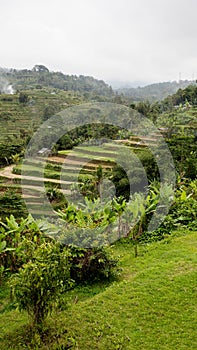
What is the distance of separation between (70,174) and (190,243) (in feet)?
39.4

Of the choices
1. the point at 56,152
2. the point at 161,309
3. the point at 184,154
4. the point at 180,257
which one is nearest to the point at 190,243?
the point at 180,257

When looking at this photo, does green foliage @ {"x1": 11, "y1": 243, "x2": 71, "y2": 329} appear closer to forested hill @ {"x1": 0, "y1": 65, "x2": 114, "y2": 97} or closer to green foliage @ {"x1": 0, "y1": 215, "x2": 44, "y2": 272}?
green foliage @ {"x1": 0, "y1": 215, "x2": 44, "y2": 272}

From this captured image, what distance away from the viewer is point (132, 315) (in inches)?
139

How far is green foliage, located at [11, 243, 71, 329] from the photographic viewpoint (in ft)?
9.61

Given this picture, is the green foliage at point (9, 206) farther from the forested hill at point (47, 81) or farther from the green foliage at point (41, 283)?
the forested hill at point (47, 81)

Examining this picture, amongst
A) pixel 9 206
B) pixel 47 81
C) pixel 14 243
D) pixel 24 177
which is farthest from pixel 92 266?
pixel 47 81

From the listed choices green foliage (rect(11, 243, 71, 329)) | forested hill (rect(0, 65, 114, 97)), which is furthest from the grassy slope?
forested hill (rect(0, 65, 114, 97))

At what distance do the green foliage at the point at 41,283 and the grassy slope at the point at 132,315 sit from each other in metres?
0.34

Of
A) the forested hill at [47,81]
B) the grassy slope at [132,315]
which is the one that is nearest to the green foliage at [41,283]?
the grassy slope at [132,315]

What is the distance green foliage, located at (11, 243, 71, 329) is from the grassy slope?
34 centimetres

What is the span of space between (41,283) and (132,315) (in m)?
Answer: 1.19

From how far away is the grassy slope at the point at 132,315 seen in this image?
3.16m

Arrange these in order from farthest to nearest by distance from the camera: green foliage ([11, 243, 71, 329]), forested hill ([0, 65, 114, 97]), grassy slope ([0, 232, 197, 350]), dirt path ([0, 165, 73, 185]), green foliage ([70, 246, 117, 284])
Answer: forested hill ([0, 65, 114, 97]) → dirt path ([0, 165, 73, 185]) → green foliage ([70, 246, 117, 284]) → grassy slope ([0, 232, 197, 350]) → green foliage ([11, 243, 71, 329])

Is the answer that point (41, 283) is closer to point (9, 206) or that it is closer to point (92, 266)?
point (92, 266)
